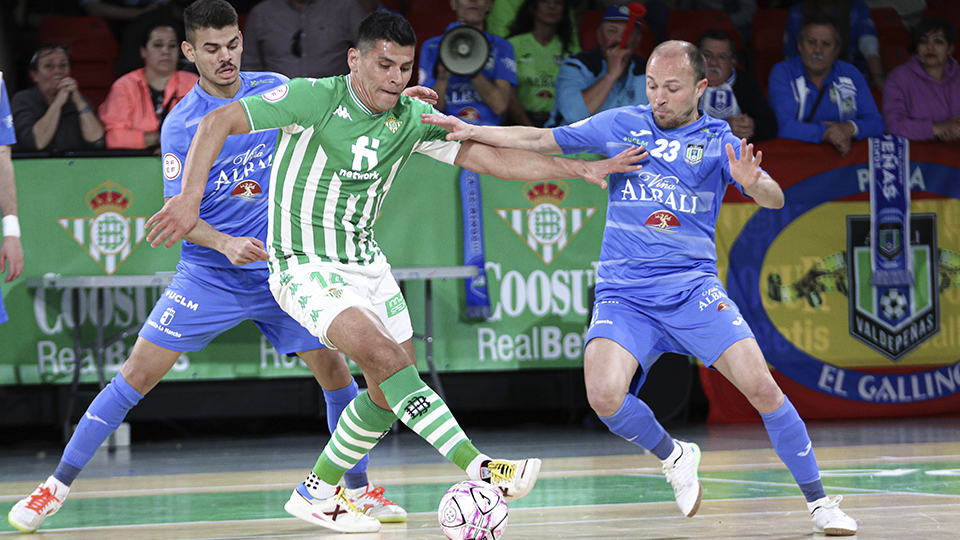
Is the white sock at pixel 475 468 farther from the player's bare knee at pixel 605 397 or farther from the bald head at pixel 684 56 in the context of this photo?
the bald head at pixel 684 56

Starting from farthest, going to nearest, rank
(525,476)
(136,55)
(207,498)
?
(136,55)
(207,498)
(525,476)

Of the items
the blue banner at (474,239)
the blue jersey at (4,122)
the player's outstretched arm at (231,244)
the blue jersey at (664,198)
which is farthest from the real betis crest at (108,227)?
the blue jersey at (664,198)

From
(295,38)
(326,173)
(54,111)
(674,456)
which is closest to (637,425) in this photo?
(674,456)

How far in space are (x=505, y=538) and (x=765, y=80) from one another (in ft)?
24.8

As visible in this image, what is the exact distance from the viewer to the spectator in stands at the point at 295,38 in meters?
9.13

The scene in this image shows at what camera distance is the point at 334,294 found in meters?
4.28

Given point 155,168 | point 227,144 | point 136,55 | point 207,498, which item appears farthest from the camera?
point 136,55

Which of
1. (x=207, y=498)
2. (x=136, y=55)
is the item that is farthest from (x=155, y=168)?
(x=207, y=498)

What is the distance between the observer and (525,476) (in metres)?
3.82

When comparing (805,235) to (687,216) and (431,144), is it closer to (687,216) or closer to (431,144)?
(687,216)

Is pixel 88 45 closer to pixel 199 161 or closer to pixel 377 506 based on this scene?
pixel 199 161

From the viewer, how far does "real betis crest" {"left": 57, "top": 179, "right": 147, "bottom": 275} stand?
332 inches

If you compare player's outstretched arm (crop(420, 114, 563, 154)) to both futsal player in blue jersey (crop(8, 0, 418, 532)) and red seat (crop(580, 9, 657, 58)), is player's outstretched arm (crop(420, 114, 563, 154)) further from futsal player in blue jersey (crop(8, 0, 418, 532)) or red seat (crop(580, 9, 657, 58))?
red seat (crop(580, 9, 657, 58))

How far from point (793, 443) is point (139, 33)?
7040mm
